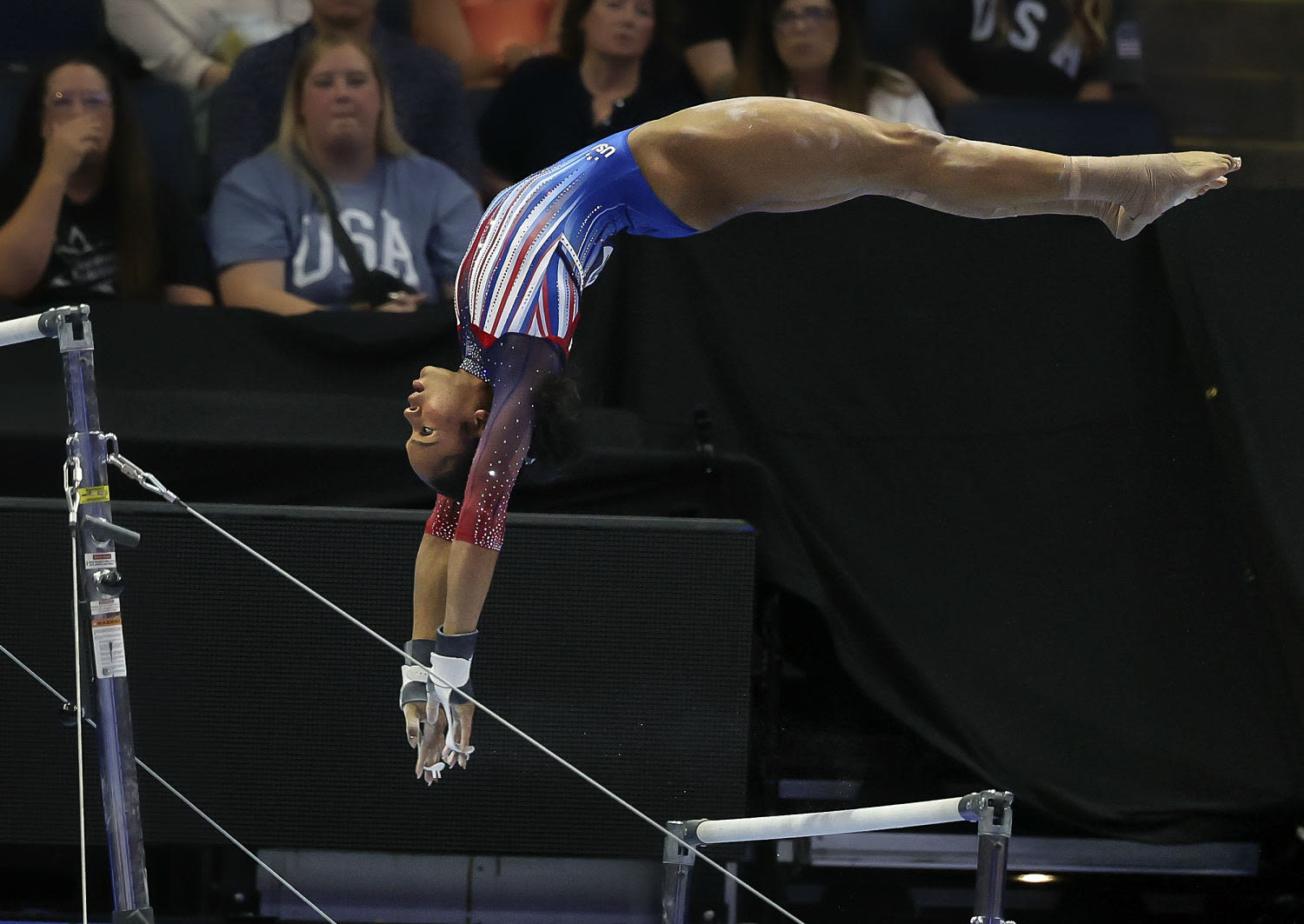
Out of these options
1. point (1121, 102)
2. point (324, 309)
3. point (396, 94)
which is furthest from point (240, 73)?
point (1121, 102)

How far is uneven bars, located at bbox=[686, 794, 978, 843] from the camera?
9.91 ft

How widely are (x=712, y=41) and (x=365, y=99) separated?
1.10m

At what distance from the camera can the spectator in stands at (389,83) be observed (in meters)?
4.95

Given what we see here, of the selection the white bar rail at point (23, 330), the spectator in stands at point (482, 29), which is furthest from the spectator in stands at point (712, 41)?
the white bar rail at point (23, 330)

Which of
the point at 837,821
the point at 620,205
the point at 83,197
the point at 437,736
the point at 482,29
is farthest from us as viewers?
the point at 482,29

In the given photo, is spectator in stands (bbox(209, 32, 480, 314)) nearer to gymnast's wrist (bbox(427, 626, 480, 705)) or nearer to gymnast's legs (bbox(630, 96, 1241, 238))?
gymnast's legs (bbox(630, 96, 1241, 238))

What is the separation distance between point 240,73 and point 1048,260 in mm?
2421

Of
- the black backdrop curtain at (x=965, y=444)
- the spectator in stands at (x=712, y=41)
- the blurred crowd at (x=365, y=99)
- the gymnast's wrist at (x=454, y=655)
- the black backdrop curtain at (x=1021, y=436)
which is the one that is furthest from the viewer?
the spectator in stands at (x=712, y=41)

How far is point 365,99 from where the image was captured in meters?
4.87

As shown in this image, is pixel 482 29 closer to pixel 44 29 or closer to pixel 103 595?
pixel 44 29

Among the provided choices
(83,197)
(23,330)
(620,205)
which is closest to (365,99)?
(83,197)

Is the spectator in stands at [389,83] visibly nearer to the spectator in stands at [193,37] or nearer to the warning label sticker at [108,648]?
the spectator in stands at [193,37]

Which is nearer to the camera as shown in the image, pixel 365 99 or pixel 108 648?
pixel 108 648

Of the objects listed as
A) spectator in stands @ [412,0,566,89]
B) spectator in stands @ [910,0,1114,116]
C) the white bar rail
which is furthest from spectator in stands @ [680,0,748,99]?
the white bar rail
